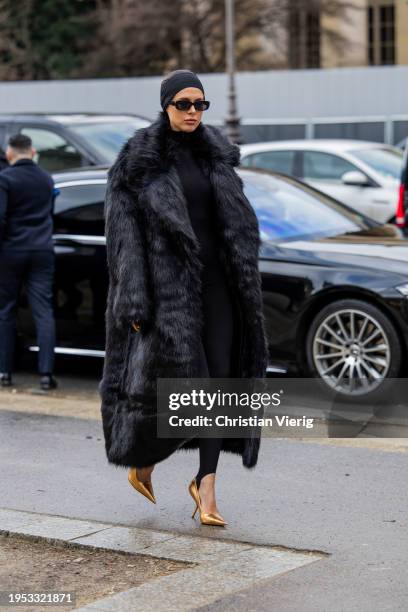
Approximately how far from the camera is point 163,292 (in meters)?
5.62

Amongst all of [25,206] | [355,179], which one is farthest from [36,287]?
[355,179]

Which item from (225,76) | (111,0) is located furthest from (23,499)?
(111,0)

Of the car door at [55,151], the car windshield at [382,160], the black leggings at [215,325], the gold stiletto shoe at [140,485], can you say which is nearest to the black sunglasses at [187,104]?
the black leggings at [215,325]

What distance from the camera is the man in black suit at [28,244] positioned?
9.31 metres

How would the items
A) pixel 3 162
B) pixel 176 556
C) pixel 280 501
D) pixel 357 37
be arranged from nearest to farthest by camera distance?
pixel 176 556 → pixel 280 501 → pixel 3 162 → pixel 357 37

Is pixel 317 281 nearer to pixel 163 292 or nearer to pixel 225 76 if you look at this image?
pixel 163 292

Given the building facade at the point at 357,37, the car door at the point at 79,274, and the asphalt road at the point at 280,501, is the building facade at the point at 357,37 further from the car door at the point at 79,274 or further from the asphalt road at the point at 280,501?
the asphalt road at the point at 280,501

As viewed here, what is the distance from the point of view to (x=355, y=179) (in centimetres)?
1524

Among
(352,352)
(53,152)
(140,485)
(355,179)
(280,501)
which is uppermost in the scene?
(53,152)

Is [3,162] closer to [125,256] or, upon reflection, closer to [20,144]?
[20,144]

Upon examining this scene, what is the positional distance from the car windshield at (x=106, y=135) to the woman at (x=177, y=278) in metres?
7.11

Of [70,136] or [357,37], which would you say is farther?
[357,37]

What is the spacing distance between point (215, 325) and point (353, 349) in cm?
279

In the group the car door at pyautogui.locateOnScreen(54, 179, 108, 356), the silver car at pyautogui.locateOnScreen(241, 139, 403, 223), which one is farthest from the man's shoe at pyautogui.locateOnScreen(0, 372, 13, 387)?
the silver car at pyautogui.locateOnScreen(241, 139, 403, 223)
